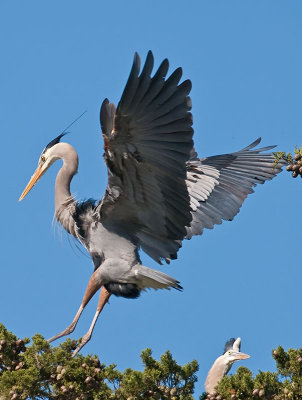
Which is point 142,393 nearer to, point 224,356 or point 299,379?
point 299,379

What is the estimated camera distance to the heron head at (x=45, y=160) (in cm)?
1023

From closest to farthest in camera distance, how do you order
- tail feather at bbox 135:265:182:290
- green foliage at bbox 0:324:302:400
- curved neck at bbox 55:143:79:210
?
green foliage at bbox 0:324:302:400
tail feather at bbox 135:265:182:290
curved neck at bbox 55:143:79:210

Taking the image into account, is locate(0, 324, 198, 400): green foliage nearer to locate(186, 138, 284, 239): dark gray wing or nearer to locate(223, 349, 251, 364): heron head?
locate(223, 349, 251, 364): heron head

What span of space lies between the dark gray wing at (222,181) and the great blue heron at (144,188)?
0.04 feet

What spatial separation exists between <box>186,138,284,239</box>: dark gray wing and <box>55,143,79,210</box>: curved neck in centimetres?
138

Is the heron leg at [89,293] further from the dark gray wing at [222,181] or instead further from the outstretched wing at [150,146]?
the dark gray wing at [222,181]

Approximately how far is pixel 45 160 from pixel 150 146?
2412 millimetres

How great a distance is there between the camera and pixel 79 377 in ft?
24.1

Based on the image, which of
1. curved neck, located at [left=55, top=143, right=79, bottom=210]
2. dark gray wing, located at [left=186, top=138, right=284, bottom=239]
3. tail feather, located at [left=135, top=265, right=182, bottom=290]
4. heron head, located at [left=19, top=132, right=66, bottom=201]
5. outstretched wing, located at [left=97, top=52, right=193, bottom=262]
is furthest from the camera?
dark gray wing, located at [left=186, top=138, right=284, bottom=239]

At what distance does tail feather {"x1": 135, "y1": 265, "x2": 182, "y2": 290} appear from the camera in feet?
29.0

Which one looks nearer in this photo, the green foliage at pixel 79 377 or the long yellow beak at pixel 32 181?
the green foliage at pixel 79 377

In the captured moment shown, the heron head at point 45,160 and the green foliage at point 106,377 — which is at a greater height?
the heron head at point 45,160

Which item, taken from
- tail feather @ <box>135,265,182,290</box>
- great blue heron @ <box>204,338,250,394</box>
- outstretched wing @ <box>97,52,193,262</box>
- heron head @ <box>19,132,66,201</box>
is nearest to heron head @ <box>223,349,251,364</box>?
great blue heron @ <box>204,338,250,394</box>

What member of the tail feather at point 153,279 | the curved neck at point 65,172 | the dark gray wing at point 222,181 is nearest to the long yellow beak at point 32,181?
the curved neck at point 65,172
